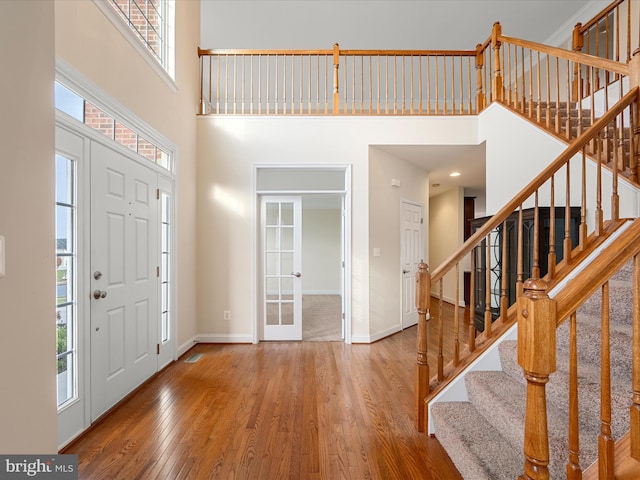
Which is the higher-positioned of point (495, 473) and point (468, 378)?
point (468, 378)

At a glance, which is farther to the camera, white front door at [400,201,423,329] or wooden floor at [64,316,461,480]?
white front door at [400,201,423,329]

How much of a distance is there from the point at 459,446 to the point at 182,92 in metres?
4.19

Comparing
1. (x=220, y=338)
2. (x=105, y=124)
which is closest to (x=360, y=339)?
(x=220, y=338)

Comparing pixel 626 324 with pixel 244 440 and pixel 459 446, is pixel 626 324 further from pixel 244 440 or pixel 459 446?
pixel 244 440

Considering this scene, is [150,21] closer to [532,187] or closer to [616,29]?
[532,187]

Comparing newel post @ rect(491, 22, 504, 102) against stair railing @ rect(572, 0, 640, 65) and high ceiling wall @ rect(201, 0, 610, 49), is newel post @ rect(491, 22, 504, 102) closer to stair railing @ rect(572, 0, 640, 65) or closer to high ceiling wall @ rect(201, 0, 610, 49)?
stair railing @ rect(572, 0, 640, 65)

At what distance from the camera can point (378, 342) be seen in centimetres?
412

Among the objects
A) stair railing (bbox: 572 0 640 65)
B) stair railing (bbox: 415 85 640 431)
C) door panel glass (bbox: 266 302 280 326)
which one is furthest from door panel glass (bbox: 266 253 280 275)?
stair railing (bbox: 572 0 640 65)

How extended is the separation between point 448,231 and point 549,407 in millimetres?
5438

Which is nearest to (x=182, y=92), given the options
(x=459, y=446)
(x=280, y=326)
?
(x=280, y=326)

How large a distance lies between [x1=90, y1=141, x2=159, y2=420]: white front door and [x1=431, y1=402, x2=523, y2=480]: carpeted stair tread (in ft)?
7.87

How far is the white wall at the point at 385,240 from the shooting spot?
4.18m

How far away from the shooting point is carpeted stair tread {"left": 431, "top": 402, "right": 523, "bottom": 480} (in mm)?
1512

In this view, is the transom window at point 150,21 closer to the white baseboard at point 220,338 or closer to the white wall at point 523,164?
the white baseboard at point 220,338
